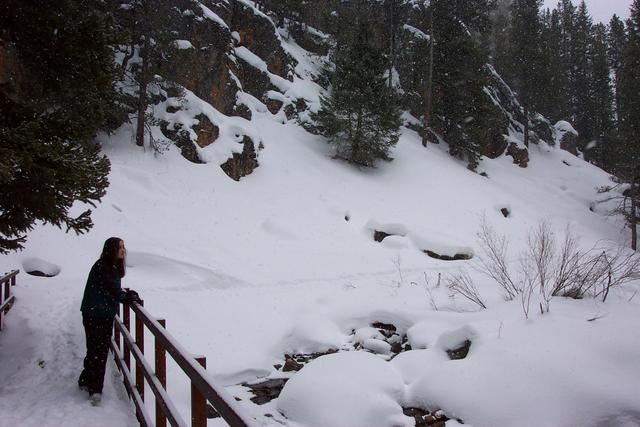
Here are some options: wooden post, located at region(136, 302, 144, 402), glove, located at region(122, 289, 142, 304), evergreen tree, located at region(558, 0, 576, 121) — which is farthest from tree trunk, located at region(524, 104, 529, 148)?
wooden post, located at region(136, 302, 144, 402)

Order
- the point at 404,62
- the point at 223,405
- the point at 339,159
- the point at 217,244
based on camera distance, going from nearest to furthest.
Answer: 1. the point at 223,405
2. the point at 217,244
3. the point at 339,159
4. the point at 404,62

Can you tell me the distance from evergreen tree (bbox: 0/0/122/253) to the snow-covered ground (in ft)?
6.77

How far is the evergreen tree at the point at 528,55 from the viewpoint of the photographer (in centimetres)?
3584

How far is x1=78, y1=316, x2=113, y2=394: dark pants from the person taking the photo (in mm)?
4461

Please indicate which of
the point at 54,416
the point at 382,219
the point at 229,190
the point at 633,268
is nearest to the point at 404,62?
the point at 382,219

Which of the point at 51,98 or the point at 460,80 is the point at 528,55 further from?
the point at 51,98

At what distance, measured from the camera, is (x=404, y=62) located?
34.0 metres

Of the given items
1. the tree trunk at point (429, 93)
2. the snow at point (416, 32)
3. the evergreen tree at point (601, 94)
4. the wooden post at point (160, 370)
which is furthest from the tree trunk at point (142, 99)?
the evergreen tree at point (601, 94)

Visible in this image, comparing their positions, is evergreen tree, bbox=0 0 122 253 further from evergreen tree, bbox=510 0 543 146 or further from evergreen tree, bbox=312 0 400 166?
evergreen tree, bbox=510 0 543 146

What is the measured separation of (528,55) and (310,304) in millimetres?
33924

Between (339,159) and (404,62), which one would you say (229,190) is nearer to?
(339,159)

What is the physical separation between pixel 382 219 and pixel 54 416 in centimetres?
1633

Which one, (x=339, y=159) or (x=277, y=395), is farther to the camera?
(x=339, y=159)

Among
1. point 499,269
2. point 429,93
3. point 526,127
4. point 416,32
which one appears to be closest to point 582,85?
point 526,127
